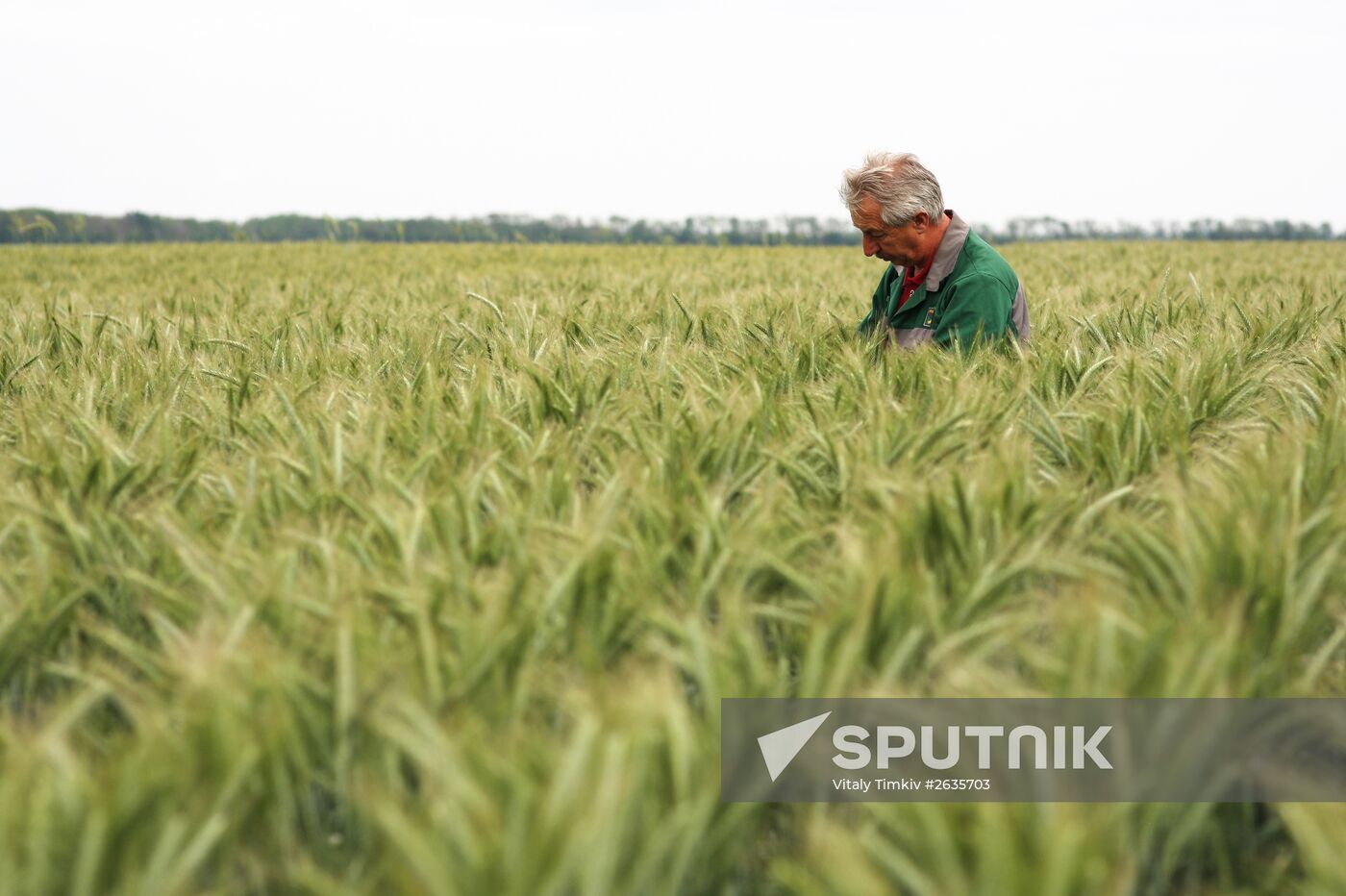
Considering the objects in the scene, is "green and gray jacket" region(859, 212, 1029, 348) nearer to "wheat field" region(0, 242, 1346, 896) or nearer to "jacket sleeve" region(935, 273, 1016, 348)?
"jacket sleeve" region(935, 273, 1016, 348)

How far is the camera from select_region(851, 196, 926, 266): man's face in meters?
3.62

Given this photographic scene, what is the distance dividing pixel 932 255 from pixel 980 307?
34 cm

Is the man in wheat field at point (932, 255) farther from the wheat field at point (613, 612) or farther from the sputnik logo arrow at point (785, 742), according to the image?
the sputnik logo arrow at point (785, 742)

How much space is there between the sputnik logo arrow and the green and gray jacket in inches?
93.2

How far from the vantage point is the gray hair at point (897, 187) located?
358 cm

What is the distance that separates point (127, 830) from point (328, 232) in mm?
21461

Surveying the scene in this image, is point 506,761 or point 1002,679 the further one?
point 1002,679

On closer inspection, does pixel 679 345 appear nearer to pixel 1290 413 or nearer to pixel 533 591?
pixel 1290 413

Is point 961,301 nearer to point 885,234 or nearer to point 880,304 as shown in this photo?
point 885,234

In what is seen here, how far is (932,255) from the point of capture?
149 inches

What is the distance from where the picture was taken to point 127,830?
89cm

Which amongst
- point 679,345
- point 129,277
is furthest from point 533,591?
point 129,277

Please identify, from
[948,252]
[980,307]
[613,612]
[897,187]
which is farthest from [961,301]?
[613,612]

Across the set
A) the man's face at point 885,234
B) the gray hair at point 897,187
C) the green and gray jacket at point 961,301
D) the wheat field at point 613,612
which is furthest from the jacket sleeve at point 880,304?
the wheat field at point 613,612
